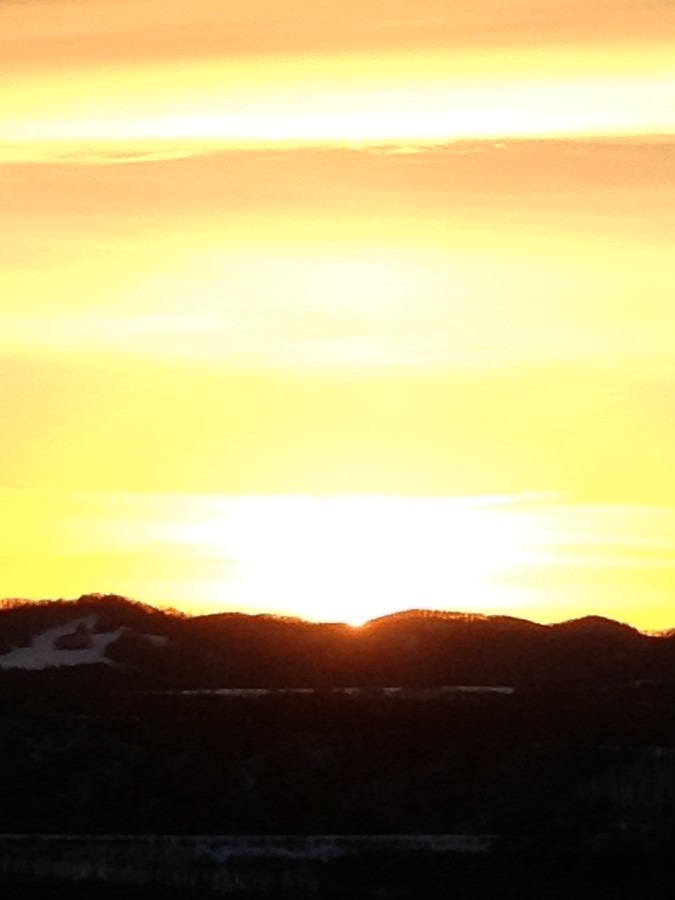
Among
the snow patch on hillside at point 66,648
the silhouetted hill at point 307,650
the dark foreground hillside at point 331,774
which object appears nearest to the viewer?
the dark foreground hillside at point 331,774

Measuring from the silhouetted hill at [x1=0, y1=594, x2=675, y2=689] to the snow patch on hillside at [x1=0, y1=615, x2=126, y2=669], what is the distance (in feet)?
0.24

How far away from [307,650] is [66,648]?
1038 centimetres

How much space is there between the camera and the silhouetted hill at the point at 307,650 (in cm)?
10756

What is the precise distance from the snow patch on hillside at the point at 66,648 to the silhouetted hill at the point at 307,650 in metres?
0.07

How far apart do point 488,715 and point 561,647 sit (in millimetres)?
21273

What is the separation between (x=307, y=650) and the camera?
11269 cm

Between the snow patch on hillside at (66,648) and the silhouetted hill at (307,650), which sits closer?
the silhouetted hill at (307,650)

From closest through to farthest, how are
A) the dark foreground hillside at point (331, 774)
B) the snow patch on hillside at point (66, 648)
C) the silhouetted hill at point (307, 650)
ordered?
the dark foreground hillside at point (331, 774) → the silhouetted hill at point (307, 650) → the snow patch on hillside at point (66, 648)

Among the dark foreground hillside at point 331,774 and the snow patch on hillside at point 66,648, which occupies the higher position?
the snow patch on hillside at point 66,648

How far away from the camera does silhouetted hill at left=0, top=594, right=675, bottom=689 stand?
108 meters

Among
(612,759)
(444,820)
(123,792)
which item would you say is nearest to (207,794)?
(123,792)

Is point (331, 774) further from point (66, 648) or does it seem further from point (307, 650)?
point (66, 648)

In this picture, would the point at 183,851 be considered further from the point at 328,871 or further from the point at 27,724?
the point at 27,724

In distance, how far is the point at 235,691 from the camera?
102750 mm
